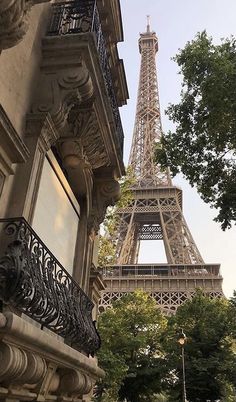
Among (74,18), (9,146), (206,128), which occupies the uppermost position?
(206,128)

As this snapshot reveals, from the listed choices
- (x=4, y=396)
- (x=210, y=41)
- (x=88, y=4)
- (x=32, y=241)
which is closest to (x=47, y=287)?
(x=32, y=241)

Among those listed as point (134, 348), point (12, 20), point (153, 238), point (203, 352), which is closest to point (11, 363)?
point (12, 20)

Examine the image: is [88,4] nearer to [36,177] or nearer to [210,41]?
[36,177]

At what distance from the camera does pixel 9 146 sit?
4582 mm

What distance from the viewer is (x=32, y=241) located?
4.59 metres

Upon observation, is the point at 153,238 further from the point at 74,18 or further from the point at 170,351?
the point at 74,18

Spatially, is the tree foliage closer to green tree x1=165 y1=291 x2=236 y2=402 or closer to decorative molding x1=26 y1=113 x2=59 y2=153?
green tree x1=165 y1=291 x2=236 y2=402

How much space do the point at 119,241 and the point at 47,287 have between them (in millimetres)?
49215

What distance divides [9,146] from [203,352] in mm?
25825

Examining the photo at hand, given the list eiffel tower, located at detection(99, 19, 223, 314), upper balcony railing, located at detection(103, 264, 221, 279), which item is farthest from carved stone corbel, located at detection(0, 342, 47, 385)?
upper balcony railing, located at detection(103, 264, 221, 279)

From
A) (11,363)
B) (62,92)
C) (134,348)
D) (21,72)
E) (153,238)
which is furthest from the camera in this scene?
(153,238)

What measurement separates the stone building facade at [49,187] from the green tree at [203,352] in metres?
20.4

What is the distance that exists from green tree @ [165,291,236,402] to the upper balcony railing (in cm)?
1698

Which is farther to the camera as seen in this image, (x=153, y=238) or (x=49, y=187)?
(x=153, y=238)
